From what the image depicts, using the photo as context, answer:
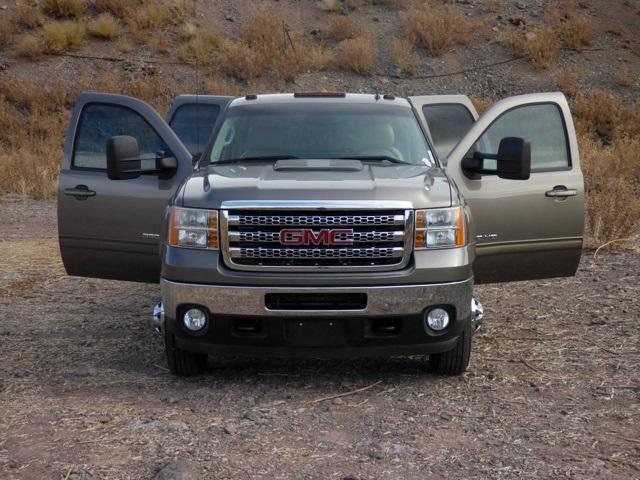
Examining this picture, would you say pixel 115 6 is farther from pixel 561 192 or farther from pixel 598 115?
pixel 561 192

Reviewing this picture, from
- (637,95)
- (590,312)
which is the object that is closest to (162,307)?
(590,312)

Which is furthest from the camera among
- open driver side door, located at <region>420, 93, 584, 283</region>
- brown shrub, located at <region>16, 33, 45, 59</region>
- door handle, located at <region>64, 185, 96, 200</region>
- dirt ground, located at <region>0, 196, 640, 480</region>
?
brown shrub, located at <region>16, 33, 45, 59</region>

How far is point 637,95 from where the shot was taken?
2797cm

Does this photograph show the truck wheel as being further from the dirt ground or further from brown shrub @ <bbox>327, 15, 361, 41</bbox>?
brown shrub @ <bbox>327, 15, 361, 41</bbox>

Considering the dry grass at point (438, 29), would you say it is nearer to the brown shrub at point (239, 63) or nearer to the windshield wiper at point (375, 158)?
the brown shrub at point (239, 63)

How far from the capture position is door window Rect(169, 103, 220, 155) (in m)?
10.7

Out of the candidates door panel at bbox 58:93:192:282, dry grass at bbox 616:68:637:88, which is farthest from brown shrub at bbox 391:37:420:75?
door panel at bbox 58:93:192:282

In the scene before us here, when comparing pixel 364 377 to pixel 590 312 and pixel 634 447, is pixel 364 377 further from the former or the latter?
pixel 590 312

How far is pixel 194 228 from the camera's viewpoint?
664 centimetres

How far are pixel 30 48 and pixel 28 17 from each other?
1.82 m

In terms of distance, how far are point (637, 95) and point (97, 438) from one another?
950 inches

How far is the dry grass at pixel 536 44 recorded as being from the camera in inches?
1161

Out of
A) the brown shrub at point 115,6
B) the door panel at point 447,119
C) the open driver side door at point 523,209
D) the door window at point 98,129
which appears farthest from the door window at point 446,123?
the brown shrub at point 115,6

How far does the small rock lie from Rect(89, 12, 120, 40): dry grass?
2639cm
